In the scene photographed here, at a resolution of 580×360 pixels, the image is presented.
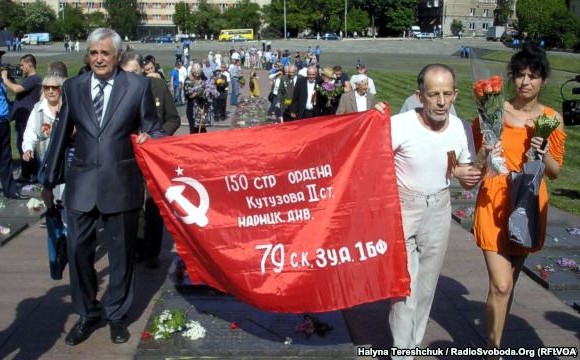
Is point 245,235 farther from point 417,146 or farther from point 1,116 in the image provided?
point 1,116

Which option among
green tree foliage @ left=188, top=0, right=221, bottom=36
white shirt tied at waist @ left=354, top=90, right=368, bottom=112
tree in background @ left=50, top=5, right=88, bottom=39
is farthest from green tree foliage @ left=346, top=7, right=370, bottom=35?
white shirt tied at waist @ left=354, top=90, right=368, bottom=112

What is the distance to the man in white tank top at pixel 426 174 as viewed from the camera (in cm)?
413

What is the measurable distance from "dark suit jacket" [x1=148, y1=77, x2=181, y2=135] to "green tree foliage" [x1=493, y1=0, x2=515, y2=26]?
382ft

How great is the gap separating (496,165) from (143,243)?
409 cm

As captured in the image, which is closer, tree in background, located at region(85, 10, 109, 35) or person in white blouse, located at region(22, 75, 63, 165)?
person in white blouse, located at region(22, 75, 63, 165)

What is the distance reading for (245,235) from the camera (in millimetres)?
4527

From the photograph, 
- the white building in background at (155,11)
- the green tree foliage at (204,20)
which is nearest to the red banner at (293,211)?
the green tree foliage at (204,20)

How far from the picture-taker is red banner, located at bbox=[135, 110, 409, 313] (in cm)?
435

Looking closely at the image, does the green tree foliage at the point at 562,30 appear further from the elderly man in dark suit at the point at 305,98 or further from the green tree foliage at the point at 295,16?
the elderly man in dark suit at the point at 305,98

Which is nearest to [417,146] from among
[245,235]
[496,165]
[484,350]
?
[496,165]

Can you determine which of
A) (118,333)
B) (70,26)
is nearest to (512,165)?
(118,333)

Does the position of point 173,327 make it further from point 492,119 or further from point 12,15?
point 12,15

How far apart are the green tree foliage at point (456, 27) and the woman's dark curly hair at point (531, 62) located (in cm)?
12920

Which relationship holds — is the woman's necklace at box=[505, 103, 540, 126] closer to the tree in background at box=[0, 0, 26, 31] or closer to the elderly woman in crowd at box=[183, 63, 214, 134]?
the elderly woman in crowd at box=[183, 63, 214, 134]
